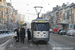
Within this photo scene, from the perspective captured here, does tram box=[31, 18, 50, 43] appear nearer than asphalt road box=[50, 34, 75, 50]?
No

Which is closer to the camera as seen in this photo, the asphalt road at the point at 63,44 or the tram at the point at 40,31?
the asphalt road at the point at 63,44

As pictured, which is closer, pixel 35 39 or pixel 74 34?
pixel 35 39

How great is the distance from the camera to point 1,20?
66.2m

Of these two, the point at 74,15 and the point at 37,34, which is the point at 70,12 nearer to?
the point at 74,15

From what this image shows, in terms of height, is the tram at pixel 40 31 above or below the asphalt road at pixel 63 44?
above

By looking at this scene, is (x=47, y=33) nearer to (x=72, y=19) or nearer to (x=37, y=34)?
(x=37, y=34)

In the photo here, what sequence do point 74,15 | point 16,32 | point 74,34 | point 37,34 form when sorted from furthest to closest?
point 74,15
point 74,34
point 16,32
point 37,34

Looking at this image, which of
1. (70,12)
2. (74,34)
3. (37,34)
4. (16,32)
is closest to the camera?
(37,34)

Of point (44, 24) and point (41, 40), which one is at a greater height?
point (44, 24)

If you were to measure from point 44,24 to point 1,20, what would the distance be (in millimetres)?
49154

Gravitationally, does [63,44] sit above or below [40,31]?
below

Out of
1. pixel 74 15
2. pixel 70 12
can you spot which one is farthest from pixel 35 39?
pixel 70 12

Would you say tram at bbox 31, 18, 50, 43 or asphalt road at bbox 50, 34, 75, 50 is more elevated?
tram at bbox 31, 18, 50, 43

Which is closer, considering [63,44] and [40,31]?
[40,31]
